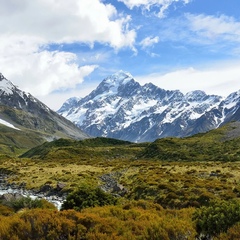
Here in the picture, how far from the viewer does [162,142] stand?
12888 cm

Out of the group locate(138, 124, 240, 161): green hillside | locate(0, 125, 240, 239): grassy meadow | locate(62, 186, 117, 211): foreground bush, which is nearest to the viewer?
locate(0, 125, 240, 239): grassy meadow

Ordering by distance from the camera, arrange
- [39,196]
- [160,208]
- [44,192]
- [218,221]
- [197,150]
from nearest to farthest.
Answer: [218,221]
[160,208]
[39,196]
[44,192]
[197,150]

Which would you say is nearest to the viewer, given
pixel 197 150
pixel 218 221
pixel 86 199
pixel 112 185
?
pixel 218 221

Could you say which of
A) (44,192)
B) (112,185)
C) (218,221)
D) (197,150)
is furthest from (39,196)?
(197,150)

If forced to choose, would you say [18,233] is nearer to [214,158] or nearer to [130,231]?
[130,231]

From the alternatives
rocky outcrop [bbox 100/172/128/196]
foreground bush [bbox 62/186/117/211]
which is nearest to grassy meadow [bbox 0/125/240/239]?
rocky outcrop [bbox 100/172/128/196]

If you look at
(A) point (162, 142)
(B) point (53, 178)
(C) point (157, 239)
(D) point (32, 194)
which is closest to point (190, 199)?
(C) point (157, 239)

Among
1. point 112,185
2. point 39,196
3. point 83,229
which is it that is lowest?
point 39,196

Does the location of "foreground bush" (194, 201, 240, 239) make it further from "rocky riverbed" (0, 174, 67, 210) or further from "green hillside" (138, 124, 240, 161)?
"green hillside" (138, 124, 240, 161)

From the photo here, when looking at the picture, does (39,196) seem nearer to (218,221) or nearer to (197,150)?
(218,221)

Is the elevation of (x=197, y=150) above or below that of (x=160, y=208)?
above

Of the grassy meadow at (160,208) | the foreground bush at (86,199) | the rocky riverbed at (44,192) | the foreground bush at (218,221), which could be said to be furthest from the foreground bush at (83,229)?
the rocky riverbed at (44,192)

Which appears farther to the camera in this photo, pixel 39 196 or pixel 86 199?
pixel 39 196

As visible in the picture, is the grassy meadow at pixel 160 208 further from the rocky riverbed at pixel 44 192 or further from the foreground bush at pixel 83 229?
the rocky riverbed at pixel 44 192
